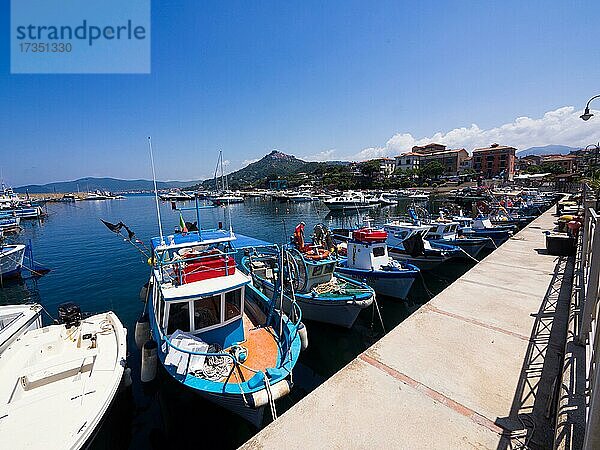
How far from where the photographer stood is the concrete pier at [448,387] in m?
3.23

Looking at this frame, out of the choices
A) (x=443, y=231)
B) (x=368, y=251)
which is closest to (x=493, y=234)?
(x=443, y=231)

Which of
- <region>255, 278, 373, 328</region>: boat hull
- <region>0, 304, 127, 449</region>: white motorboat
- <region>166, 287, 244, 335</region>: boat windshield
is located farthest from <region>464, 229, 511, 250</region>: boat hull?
<region>0, 304, 127, 449</region>: white motorboat

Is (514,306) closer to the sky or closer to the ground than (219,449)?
closer to the sky

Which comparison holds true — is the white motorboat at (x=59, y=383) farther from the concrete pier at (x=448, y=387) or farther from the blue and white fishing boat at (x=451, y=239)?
the blue and white fishing boat at (x=451, y=239)

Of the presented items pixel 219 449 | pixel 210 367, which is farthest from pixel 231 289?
pixel 219 449

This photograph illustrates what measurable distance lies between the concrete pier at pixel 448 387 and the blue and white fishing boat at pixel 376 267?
6.07m

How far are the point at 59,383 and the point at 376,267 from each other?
11.5 meters

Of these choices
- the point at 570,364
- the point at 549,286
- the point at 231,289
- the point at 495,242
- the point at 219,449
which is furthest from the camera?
the point at 495,242

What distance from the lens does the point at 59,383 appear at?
18.7 ft

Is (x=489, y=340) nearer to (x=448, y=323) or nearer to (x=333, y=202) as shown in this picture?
(x=448, y=323)

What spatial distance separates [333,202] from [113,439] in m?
53.1

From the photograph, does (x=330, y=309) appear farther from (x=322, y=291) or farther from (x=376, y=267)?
(x=376, y=267)

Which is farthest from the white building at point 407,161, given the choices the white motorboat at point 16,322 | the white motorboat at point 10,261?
the white motorboat at point 16,322

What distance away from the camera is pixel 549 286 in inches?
296
